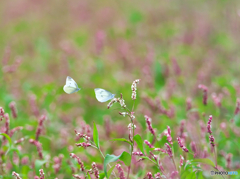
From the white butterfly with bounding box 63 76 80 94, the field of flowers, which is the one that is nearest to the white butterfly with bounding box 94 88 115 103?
the field of flowers

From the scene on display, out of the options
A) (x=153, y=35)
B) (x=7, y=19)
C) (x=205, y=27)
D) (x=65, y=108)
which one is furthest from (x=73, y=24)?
(x=65, y=108)

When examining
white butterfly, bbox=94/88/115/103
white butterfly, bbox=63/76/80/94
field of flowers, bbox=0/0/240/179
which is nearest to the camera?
white butterfly, bbox=94/88/115/103

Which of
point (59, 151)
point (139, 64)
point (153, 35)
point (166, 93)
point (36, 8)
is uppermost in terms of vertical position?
point (36, 8)

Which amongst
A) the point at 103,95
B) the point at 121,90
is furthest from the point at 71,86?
the point at 121,90

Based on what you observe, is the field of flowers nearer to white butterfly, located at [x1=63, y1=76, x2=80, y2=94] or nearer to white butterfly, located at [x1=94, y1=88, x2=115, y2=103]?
white butterfly, located at [x1=94, y1=88, x2=115, y2=103]

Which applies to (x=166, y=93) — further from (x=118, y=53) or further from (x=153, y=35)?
(x=153, y=35)

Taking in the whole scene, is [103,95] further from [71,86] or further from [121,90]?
[121,90]

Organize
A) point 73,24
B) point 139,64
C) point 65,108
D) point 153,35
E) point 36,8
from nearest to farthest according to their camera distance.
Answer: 1. point 65,108
2. point 139,64
3. point 153,35
4. point 73,24
5. point 36,8

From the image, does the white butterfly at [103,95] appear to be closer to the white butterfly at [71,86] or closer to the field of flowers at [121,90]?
the field of flowers at [121,90]
